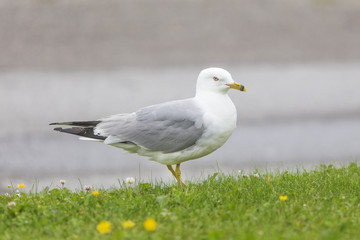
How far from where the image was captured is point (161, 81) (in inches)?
395

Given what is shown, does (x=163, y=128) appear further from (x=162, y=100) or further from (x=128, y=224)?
(x=162, y=100)

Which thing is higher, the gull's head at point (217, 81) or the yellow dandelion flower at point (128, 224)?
the gull's head at point (217, 81)

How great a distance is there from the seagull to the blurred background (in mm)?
1093

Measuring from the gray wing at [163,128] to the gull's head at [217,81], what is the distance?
0.18 meters

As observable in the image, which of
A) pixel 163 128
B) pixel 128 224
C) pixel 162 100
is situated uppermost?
pixel 162 100

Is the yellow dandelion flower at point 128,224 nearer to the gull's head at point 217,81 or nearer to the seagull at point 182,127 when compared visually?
the seagull at point 182,127

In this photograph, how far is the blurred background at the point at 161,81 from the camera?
693 centimetres

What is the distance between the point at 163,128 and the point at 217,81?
58 cm

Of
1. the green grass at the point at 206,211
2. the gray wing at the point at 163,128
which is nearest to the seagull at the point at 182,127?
the gray wing at the point at 163,128

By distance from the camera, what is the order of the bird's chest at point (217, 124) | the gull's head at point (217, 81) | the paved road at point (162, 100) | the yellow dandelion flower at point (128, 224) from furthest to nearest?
the paved road at point (162, 100) → the gull's head at point (217, 81) → the bird's chest at point (217, 124) → the yellow dandelion flower at point (128, 224)

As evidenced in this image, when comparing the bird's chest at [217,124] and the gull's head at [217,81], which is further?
the gull's head at [217,81]

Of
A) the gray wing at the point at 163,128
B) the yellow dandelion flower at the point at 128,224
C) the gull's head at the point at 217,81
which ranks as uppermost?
the gull's head at the point at 217,81

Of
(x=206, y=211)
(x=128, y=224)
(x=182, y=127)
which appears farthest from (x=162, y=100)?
(x=128, y=224)

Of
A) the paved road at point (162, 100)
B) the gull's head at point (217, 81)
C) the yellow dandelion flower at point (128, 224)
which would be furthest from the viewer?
the paved road at point (162, 100)
